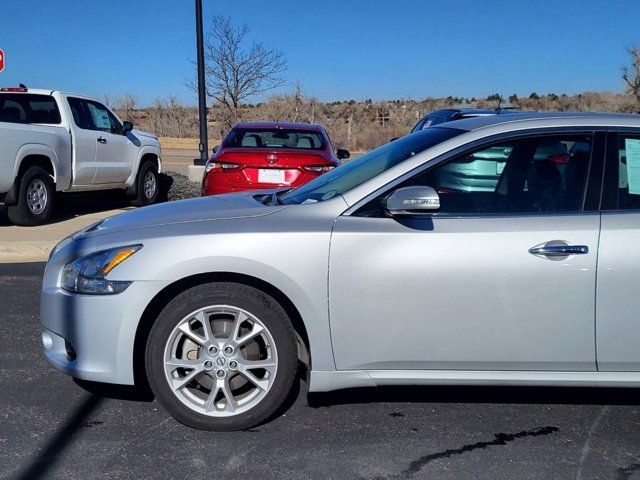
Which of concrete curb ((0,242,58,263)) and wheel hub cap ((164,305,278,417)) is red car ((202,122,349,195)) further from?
wheel hub cap ((164,305,278,417))

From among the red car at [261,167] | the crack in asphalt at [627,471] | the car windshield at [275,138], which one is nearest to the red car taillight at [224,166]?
the red car at [261,167]

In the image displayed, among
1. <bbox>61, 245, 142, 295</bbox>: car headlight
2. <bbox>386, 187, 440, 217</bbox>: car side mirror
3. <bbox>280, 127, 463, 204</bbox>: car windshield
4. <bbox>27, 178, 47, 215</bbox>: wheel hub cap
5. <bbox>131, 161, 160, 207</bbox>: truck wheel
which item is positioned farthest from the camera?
<bbox>131, 161, 160, 207</bbox>: truck wheel

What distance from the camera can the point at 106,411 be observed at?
435 centimetres

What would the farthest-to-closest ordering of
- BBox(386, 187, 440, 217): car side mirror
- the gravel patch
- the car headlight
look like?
the gravel patch
the car headlight
BBox(386, 187, 440, 217): car side mirror

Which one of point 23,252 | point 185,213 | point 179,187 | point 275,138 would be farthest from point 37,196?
point 185,213

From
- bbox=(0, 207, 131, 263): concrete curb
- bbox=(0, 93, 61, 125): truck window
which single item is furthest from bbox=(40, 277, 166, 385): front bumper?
bbox=(0, 93, 61, 125): truck window

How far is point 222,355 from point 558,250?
1.83 m

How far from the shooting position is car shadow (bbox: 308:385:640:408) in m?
4.56

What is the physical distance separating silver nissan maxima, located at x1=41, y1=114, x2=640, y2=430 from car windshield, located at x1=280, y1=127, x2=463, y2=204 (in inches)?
8.1

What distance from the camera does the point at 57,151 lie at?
430 inches

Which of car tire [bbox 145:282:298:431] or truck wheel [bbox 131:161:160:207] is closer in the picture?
car tire [bbox 145:282:298:431]

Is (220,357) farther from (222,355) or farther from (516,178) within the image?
(516,178)

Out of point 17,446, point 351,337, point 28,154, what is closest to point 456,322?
point 351,337

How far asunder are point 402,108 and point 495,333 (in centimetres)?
4103
